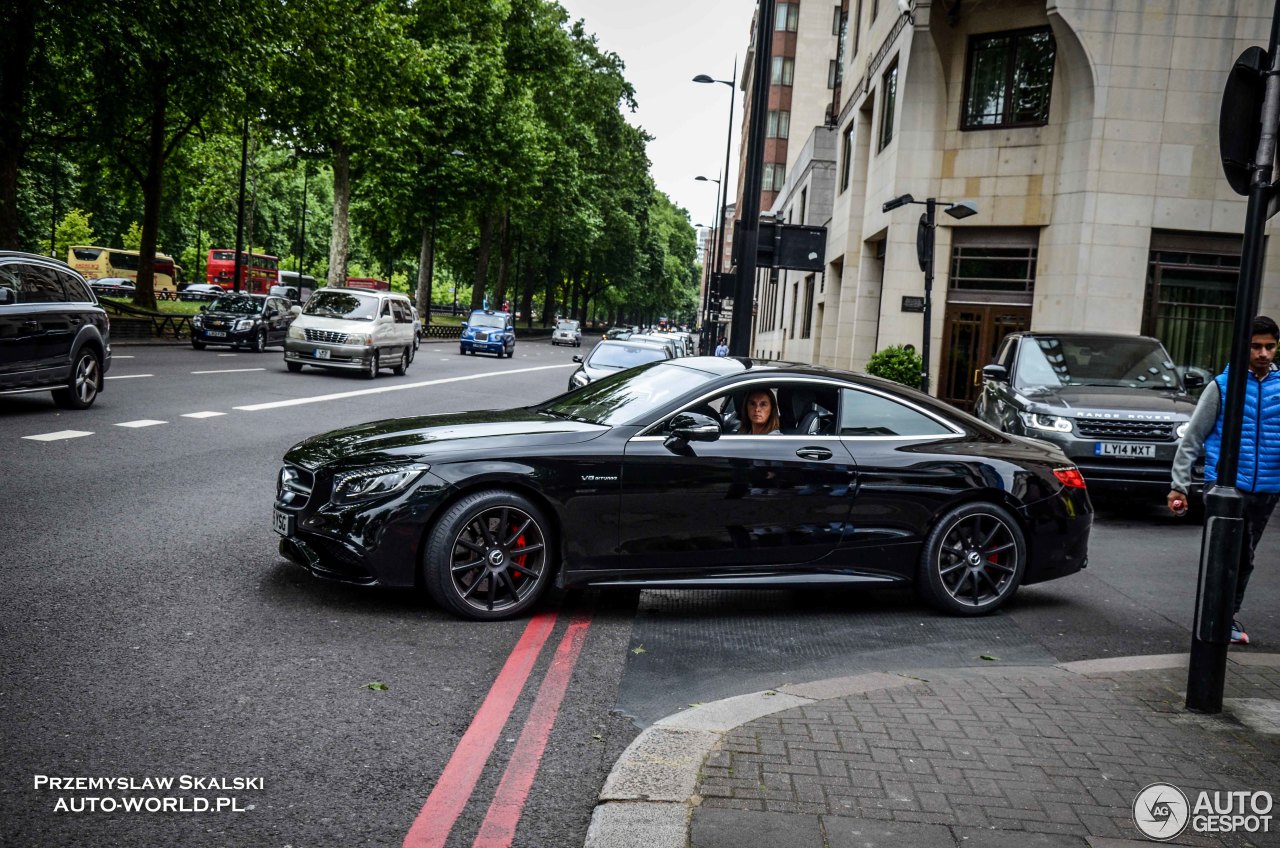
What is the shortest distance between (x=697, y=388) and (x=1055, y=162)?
60.0 feet

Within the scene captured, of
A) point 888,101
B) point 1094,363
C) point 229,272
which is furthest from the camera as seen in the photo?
point 229,272

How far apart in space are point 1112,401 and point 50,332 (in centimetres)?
1190

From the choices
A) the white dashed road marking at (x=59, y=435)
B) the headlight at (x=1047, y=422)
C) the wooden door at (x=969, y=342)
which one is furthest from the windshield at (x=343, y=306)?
the headlight at (x=1047, y=422)

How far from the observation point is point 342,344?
24.3 m

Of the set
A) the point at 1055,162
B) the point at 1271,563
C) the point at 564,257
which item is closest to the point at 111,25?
the point at 1055,162

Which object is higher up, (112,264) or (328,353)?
(112,264)

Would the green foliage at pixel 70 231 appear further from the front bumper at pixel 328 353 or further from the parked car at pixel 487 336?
the front bumper at pixel 328 353

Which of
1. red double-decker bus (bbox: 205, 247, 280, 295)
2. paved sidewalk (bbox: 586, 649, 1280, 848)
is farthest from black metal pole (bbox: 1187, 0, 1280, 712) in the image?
red double-decker bus (bbox: 205, 247, 280, 295)

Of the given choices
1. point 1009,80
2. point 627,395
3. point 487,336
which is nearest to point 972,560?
point 627,395

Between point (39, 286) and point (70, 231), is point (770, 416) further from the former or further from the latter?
point (70, 231)

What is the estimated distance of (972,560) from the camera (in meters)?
6.75

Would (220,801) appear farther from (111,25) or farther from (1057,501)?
(111,25)

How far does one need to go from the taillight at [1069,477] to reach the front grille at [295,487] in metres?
4.48

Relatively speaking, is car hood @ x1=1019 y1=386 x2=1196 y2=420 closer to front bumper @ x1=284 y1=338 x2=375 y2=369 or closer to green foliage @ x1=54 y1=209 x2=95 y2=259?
front bumper @ x1=284 y1=338 x2=375 y2=369
